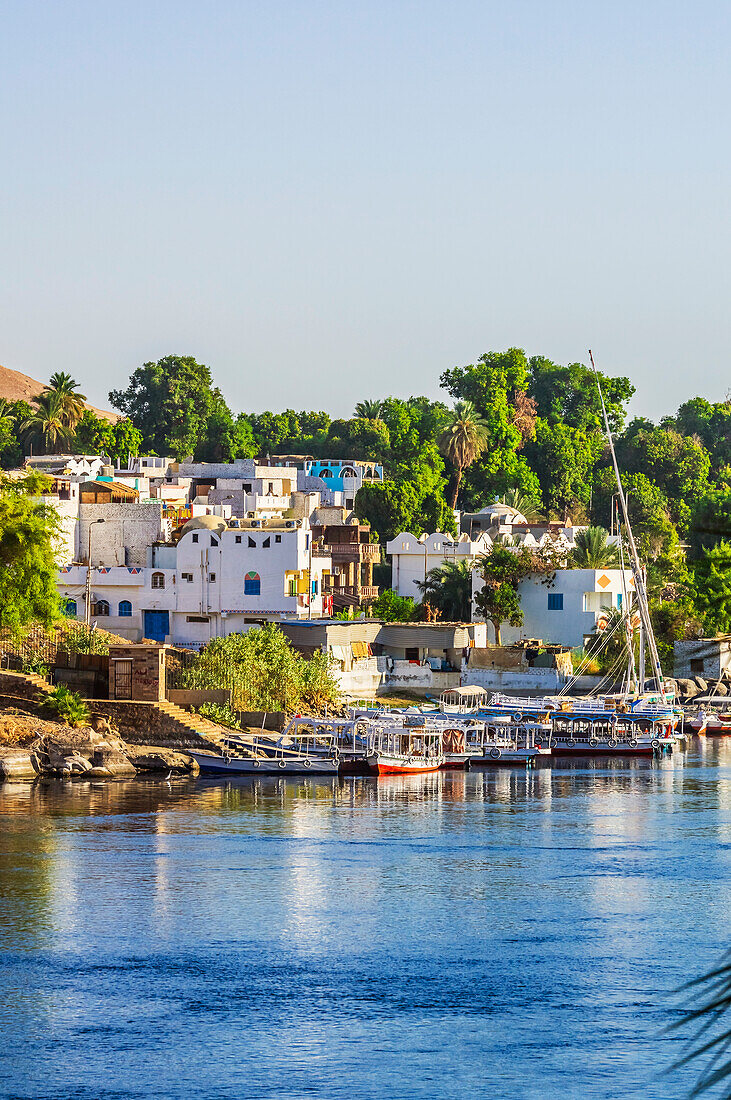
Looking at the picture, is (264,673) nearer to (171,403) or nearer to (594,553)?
(594,553)

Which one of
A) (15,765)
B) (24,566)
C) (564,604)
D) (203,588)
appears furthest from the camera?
(564,604)

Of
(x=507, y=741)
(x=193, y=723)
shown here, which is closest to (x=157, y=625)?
(x=193, y=723)

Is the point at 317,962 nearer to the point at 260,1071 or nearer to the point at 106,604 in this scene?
the point at 260,1071

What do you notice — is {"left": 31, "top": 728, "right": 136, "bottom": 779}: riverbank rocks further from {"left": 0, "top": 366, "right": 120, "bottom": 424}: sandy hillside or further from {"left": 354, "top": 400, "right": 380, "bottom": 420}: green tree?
{"left": 0, "top": 366, "right": 120, "bottom": 424}: sandy hillside

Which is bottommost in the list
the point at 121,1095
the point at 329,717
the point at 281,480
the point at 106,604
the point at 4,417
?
the point at 121,1095

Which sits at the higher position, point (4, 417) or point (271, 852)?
point (4, 417)

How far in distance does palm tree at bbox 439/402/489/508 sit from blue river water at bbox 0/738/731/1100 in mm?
50495

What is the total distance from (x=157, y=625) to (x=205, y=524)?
16.6ft

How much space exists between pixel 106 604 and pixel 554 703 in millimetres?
18459

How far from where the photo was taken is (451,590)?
6469 cm

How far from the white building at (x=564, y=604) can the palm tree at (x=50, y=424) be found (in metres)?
37.6

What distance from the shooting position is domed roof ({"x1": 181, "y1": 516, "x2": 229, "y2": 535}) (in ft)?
191

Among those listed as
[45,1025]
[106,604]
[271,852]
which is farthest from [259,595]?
[45,1025]

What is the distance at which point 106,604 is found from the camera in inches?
2222
